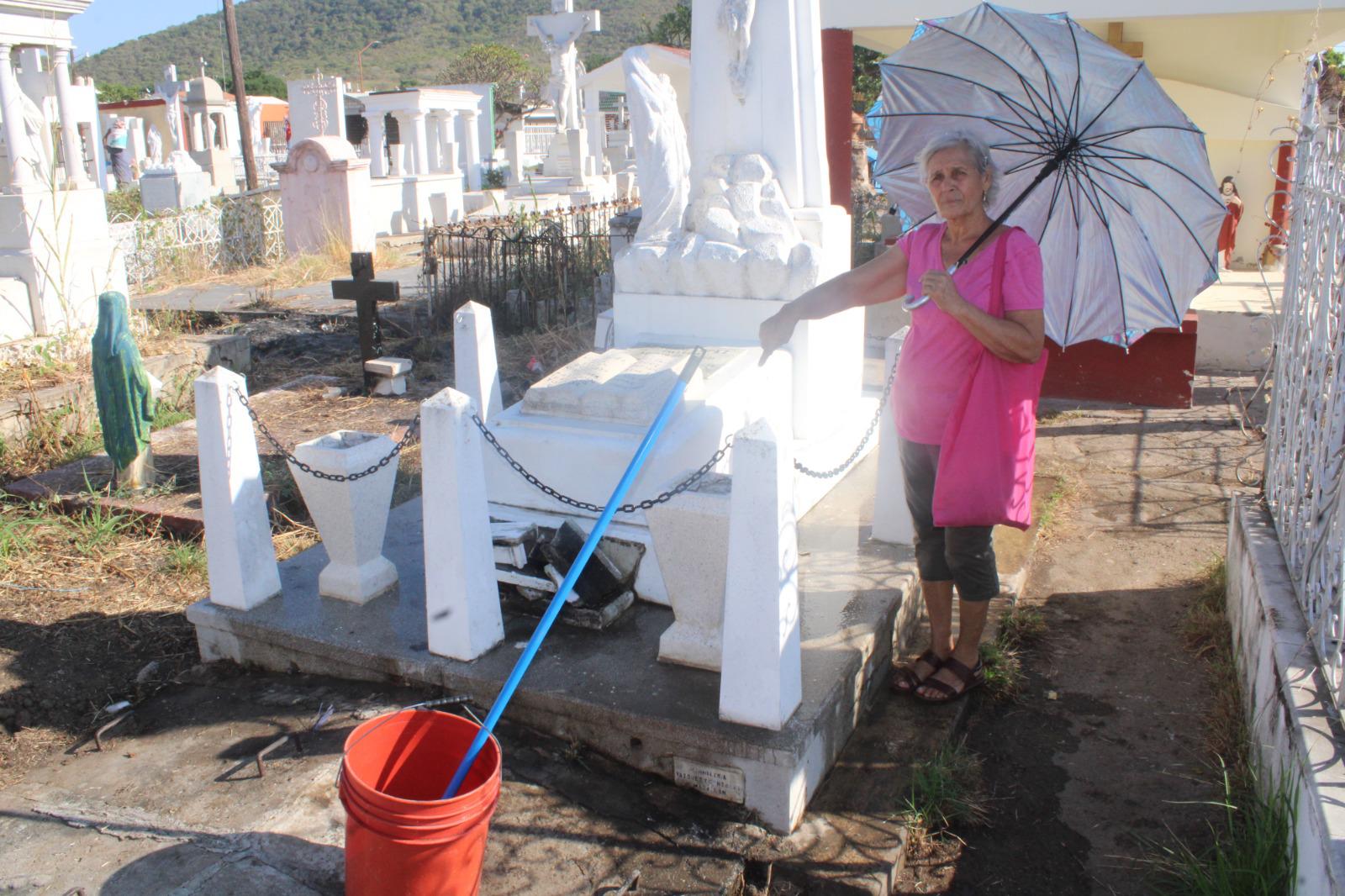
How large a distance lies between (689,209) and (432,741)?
3.19 m

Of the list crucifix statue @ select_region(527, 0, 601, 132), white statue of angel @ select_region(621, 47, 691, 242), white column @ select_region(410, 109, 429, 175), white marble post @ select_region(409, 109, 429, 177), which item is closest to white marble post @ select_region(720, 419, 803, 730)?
white statue of angel @ select_region(621, 47, 691, 242)

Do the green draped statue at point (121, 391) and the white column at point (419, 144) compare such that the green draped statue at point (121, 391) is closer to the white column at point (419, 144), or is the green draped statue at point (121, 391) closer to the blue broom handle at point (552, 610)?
the blue broom handle at point (552, 610)

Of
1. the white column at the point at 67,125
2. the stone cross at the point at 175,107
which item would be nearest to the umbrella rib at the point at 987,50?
the white column at the point at 67,125

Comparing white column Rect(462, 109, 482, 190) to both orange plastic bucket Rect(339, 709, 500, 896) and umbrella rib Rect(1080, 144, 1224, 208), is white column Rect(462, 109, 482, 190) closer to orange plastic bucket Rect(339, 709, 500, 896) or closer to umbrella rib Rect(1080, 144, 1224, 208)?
umbrella rib Rect(1080, 144, 1224, 208)

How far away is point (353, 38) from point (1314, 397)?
9050 cm

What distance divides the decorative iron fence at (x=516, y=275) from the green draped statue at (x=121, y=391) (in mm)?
4742

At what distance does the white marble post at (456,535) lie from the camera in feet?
10.8

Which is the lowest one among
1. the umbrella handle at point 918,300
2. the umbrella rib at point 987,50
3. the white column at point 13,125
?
the umbrella handle at point 918,300

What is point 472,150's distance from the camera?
2547 cm

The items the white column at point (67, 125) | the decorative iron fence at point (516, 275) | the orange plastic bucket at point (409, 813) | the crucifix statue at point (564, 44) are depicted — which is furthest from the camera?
the crucifix statue at point (564, 44)

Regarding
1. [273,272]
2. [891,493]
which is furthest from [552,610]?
[273,272]

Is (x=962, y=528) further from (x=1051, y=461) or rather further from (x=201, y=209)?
(x=201, y=209)

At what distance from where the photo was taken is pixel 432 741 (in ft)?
9.02

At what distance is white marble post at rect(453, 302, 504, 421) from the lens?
455cm
